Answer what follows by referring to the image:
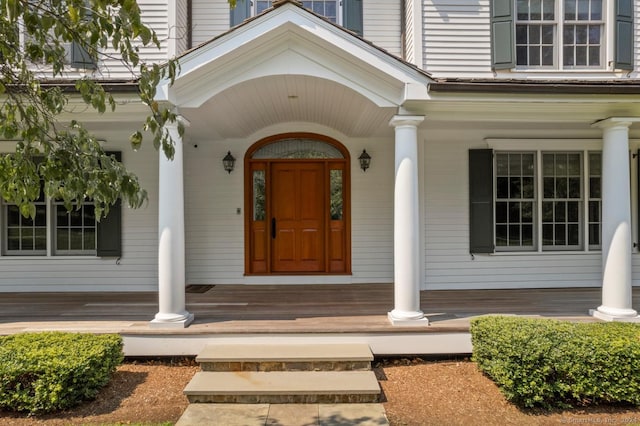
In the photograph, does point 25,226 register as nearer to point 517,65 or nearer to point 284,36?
point 284,36

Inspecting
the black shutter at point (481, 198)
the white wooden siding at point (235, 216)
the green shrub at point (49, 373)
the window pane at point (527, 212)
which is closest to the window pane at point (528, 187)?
the window pane at point (527, 212)

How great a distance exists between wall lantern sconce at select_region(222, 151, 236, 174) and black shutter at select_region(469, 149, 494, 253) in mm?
4150

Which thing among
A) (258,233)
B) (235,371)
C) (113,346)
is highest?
(258,233)

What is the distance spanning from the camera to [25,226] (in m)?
7.36

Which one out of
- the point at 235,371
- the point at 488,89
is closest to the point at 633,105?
the point at 488,89

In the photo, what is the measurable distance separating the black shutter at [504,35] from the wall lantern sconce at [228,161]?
15.2 ft

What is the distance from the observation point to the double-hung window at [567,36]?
22.4 ft

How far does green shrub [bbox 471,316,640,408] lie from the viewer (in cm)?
382

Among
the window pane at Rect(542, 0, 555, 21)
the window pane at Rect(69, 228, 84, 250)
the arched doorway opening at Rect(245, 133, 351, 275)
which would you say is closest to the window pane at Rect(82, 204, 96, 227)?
the window pane at Rect(69, 228, 84, 250)

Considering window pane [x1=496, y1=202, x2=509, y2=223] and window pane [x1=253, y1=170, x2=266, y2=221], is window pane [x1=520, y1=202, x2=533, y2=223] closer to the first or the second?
window pane [x1=496, y1=202, x2=509, y2=223]

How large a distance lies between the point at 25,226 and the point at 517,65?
871cm

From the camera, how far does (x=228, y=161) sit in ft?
24.8

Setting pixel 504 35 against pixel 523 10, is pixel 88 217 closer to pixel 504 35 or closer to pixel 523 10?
pixel 504 35

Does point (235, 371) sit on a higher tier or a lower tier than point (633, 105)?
lower
